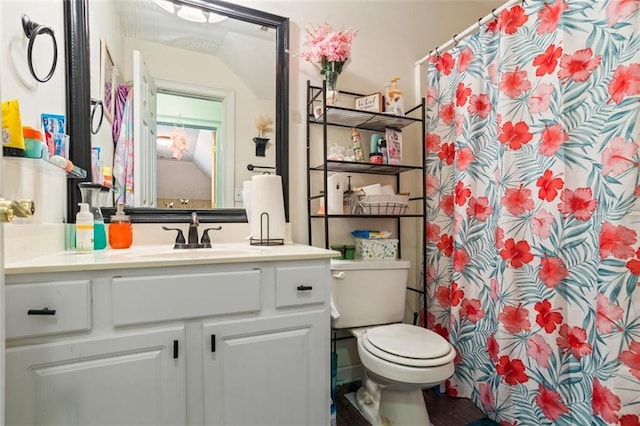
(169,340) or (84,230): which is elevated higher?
(84,230)

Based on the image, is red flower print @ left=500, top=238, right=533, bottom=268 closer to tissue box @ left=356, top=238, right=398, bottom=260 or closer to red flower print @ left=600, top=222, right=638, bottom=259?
red flower print @ left=600, top=222, right=638, bottom=259

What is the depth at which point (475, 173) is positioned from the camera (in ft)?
5.33

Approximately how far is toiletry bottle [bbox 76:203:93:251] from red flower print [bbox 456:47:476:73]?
182 centimetres

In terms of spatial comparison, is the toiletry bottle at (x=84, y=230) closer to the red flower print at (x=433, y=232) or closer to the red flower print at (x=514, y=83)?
the red flower print at (x=433, y=232)

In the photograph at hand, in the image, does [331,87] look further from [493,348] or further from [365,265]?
[493,348]

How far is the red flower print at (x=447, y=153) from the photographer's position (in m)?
1.81

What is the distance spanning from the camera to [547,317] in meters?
1.30

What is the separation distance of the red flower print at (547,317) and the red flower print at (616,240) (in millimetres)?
297

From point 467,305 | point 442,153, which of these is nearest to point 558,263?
point 467,305

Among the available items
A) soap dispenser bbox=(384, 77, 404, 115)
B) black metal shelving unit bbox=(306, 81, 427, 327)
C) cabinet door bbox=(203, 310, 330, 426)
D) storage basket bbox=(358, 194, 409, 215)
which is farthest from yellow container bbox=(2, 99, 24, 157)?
soap dispenser bbox=(384, 77, 404, 115)

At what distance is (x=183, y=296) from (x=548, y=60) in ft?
5.29

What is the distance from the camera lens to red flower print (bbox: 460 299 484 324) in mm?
1610

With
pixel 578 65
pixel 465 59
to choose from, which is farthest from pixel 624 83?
pixel 465 59

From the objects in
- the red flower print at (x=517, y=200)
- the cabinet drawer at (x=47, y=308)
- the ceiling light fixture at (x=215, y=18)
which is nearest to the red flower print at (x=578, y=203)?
the red flower print at (x=517, y=200)
